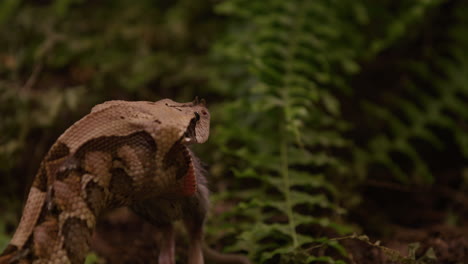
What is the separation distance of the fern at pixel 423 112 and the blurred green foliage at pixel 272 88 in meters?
0.02

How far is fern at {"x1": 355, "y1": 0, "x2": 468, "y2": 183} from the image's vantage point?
15.3 feet

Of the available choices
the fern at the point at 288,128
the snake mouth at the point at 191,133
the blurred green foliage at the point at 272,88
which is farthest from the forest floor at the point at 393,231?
the snake mouth at the point at 191,133

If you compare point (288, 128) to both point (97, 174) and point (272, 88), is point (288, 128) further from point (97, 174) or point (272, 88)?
point (97, 174)

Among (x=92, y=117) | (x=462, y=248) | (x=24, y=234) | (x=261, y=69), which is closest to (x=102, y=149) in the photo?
(x=92, y=117)

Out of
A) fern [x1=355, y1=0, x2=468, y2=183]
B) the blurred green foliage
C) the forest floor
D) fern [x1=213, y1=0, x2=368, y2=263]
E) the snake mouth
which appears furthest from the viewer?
fern [x1=355, y1=0, x2=468, y2=183]

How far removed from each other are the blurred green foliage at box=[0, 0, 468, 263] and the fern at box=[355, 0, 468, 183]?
0.05ft

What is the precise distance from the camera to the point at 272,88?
3.79 m

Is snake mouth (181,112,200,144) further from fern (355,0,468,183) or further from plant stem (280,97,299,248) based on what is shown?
fern (355,0,468,183)

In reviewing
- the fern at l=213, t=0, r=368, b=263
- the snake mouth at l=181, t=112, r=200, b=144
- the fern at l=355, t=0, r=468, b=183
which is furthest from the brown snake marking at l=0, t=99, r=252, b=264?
the fern at l=355, t=0, r=468, b=183

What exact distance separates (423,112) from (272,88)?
5.95 feet

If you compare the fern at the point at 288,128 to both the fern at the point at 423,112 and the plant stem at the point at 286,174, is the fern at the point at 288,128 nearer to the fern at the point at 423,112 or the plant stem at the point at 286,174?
the plant stem at the point at 286,174

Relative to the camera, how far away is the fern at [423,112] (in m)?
4.65

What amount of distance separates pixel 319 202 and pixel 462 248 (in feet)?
2.88

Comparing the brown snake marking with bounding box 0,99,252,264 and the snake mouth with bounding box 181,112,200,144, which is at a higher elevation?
the snake mouth with bounding box 181,112,200,144
